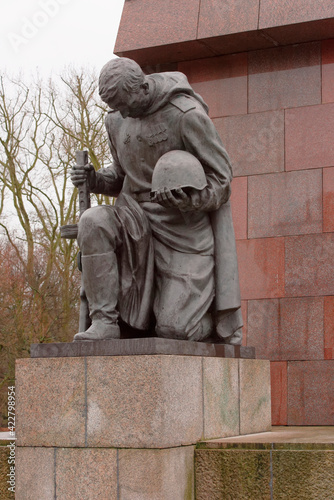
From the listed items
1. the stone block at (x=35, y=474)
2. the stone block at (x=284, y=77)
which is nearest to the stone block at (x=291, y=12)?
the stone block at (x=284, y=77)

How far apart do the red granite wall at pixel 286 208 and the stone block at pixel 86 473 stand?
A: 154 inches

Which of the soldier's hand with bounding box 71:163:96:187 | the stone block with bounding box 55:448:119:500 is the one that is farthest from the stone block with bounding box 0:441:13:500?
the soldier's hand with bounding box 71:163:96:187

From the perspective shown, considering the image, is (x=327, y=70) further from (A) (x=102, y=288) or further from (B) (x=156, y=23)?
(A) (x=102, y=288)

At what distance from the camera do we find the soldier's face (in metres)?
6.36

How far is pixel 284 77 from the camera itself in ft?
32.2

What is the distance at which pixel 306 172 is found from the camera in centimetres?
949

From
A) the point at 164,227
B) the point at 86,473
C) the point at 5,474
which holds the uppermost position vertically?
the point at 164,227

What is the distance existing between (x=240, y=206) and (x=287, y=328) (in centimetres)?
150

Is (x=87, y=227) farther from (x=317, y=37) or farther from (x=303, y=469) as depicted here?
(x=317, y=37)

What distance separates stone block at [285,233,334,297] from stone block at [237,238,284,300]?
0.09 metres

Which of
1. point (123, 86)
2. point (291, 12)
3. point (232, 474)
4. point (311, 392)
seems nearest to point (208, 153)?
point (123, 86)

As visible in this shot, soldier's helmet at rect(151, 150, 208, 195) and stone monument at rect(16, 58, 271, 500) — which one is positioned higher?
soldier's helmet at rect(151, 150, 208, 195)

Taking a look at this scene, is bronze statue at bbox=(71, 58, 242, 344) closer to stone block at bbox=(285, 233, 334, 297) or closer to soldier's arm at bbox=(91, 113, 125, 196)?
soldier's arm at bbox=(91, 113, 125, 196)

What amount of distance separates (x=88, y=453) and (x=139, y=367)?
67 cm
